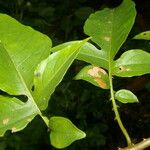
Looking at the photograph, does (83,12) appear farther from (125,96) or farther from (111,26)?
(125,96)

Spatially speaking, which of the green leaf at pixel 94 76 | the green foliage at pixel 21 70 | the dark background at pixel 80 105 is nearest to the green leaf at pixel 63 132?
the green foliage at pixel 21 70

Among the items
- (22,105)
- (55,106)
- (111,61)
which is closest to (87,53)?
(111,61)

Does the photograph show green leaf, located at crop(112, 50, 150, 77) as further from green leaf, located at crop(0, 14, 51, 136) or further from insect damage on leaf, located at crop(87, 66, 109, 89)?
green leaf, located at crop(0, 14, 51, 136)

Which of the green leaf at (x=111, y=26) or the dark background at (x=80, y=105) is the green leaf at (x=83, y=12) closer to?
the dark background at (x=80, y=105)

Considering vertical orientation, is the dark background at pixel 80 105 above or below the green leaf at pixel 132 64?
below

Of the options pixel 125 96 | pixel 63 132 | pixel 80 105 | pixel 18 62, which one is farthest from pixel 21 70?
pixel 80 105
